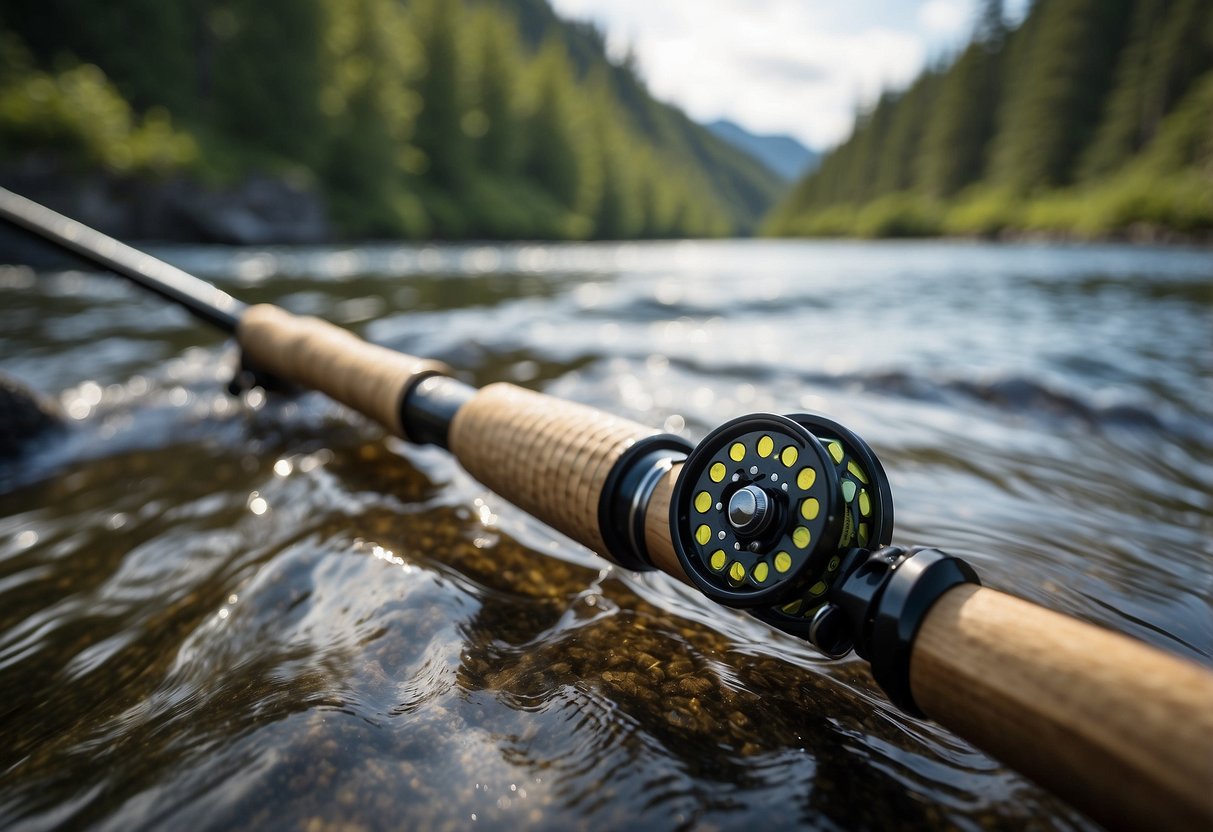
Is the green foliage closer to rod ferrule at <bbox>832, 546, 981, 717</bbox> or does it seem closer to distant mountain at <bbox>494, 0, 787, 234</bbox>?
rod ferrule at <bbox>832, 546, 981, 717</bbox>

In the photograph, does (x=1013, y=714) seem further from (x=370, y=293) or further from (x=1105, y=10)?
(x=1105, y=10)

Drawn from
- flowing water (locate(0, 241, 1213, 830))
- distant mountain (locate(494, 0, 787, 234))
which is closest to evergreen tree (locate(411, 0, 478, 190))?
flowing water (locate(0, 241, 1213, 830))

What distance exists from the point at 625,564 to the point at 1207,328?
893cm

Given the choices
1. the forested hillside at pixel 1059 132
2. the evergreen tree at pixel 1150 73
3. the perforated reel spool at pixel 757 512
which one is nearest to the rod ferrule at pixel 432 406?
the perforated reel spool at pixel 757 512

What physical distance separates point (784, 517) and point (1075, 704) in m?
0.45

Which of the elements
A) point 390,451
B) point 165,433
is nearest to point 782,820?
point 390,451

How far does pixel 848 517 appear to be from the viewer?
112 cm

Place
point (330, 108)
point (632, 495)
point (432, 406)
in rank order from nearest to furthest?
point (632, 495)
point (432, 406)
point (330, 108)

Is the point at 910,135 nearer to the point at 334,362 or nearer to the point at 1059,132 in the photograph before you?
the point at 1059,132

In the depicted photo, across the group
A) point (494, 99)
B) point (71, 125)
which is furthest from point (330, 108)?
point (71, 125)

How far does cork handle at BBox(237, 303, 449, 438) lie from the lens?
226cm

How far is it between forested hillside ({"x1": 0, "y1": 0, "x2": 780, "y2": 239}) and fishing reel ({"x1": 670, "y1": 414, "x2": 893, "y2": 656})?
22284 millimetres

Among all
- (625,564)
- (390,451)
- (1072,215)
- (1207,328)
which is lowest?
(390,451)

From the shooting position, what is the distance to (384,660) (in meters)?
1.44
